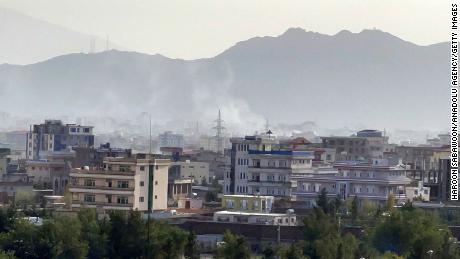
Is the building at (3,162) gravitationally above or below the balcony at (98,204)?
above

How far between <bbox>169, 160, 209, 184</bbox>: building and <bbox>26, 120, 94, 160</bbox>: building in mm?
5732

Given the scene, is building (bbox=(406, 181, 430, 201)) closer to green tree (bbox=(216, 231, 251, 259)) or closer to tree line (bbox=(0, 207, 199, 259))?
tree line (bbox=(0, 207, 199, 259))

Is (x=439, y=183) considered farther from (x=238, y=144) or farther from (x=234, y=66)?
(x=234, y=66)

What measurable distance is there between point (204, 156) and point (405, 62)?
103 m

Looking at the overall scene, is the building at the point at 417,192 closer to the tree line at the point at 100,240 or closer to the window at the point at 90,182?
the window at the point at 90,182

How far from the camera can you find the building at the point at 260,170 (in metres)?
41.8

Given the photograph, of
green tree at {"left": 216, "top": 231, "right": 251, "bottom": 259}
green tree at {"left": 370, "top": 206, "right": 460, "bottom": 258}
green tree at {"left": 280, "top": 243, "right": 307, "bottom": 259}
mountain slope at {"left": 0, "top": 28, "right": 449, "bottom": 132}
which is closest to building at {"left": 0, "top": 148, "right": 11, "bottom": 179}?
green tree at {"left": 370, "top": 206, "right": 460, "bottom": 258}

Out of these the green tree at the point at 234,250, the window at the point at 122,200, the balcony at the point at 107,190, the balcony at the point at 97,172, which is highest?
the balcony at the point at 97,172

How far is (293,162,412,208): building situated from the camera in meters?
39.5

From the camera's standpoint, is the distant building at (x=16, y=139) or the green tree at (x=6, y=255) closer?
the green tree at (x=6, y=255)

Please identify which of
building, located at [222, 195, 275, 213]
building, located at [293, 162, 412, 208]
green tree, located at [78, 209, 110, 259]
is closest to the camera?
green tree, located at [78, 209, 110, 259]

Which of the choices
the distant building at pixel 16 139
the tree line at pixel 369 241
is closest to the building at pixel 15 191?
the tree line at pixel 369 241

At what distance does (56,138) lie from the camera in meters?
59.7

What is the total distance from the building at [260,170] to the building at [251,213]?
407 cm
